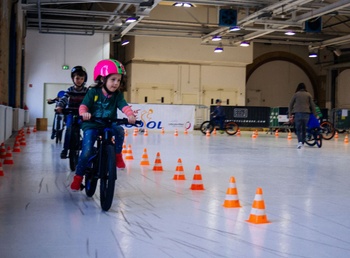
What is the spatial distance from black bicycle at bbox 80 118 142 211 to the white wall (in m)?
25.7

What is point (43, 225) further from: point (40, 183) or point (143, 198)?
point (40, 183)

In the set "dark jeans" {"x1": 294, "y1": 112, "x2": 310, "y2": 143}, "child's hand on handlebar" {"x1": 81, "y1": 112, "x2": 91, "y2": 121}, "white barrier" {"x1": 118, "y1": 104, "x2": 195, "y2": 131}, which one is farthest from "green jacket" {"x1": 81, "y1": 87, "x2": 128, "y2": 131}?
"white barrier" {"x1": 118, "y1": 104, "x2": 195, "y2": 131}

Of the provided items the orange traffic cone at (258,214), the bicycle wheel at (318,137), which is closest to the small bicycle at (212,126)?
the bicycle wheel at (318,137)

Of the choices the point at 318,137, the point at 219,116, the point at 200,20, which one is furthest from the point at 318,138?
the point at 200,20

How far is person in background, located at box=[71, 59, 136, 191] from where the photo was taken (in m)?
5.79

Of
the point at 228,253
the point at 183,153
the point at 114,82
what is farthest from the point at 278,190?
the point at 183,153

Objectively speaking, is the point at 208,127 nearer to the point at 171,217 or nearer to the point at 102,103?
the point at 102,103

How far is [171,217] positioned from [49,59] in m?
27.5

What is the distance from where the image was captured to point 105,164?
5.54 metres

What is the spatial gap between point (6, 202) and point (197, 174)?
254cm

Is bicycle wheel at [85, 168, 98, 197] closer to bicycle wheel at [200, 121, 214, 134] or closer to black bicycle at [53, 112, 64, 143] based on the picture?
black bicycle at [53, 112, 64, 143]

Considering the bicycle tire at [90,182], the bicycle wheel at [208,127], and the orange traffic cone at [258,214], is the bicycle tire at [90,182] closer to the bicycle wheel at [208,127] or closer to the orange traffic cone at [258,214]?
the orange traffic cone at [258,214]

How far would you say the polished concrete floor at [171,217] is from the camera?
406cm

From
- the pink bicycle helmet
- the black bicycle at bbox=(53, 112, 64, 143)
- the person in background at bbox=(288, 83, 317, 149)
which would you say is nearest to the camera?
the pink bicycle helmet
